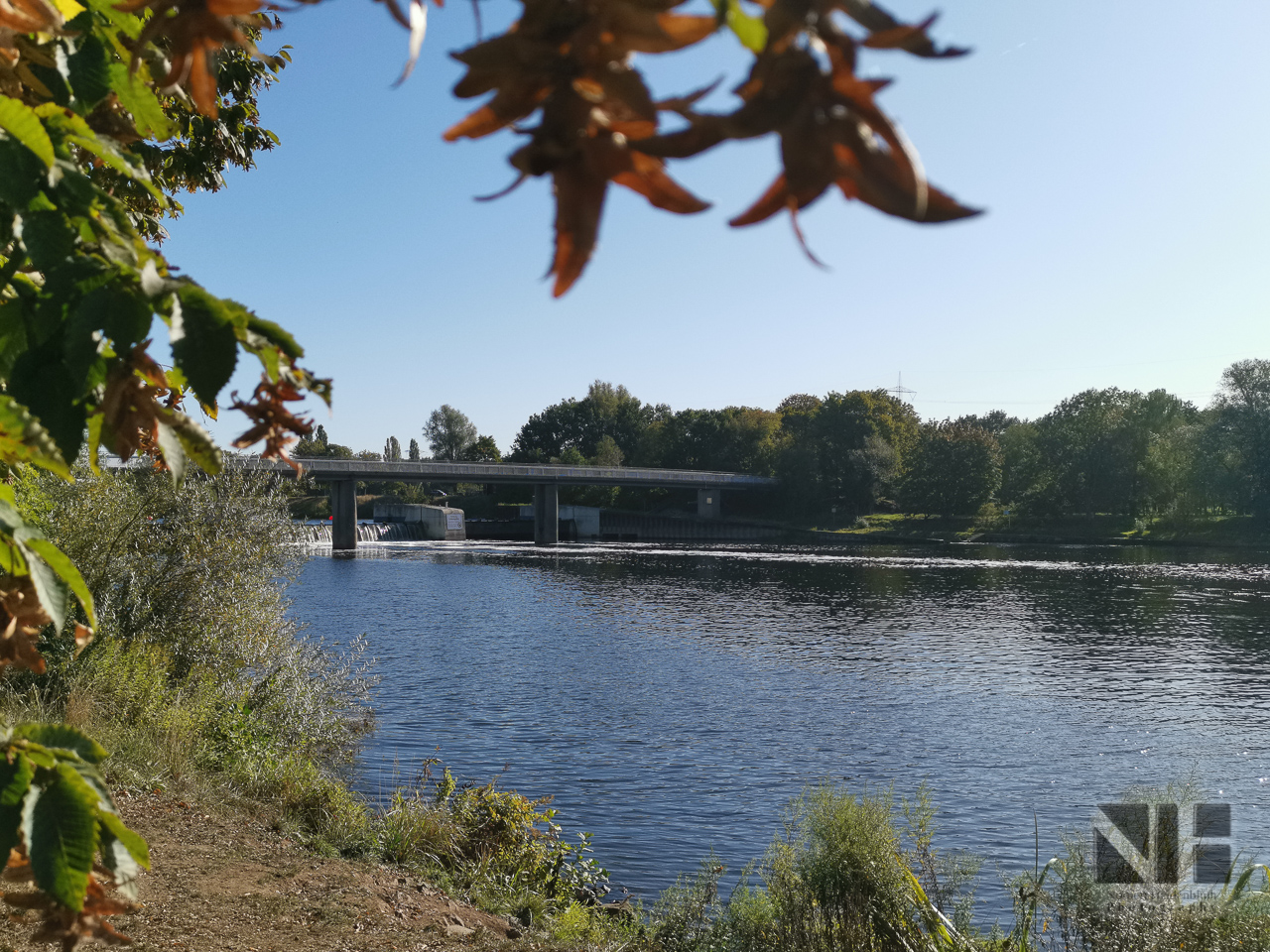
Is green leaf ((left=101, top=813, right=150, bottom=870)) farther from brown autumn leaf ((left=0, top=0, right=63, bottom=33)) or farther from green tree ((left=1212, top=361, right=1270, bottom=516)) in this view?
green tree ((left=1212, top=361, right=1270, bottom=516))

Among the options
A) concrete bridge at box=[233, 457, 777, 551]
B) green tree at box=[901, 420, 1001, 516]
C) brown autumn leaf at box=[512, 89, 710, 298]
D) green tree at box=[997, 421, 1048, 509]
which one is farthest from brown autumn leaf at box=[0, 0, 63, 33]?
green tree at box=[901, 420, 1001, 516]

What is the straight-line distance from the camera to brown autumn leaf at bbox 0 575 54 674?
170 centimetres

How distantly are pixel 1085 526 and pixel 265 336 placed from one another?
90107 millimetres

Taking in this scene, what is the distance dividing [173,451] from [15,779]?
562mm

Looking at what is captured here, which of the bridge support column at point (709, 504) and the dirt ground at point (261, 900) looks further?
the bridge support column at point (709, 504)

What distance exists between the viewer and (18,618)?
1.71 meters

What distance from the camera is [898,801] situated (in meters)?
14.8

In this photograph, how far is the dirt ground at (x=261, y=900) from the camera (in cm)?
639

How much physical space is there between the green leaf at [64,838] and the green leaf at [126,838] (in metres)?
0.05

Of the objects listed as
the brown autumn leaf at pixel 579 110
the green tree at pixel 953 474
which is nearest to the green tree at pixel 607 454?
the green tree at pixel 953 474

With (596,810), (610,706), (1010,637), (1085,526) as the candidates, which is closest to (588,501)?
(1085,526)

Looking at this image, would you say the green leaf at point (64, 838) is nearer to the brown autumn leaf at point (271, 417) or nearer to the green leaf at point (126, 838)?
the green leaf at point (126, 838)

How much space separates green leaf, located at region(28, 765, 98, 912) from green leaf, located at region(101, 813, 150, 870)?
5 centimetres

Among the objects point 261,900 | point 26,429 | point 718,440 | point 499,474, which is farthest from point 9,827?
point 718,440
